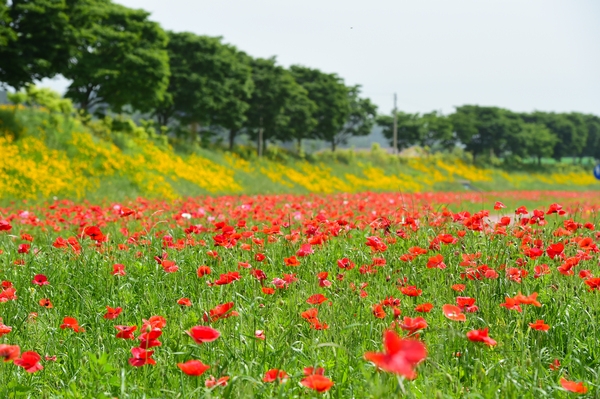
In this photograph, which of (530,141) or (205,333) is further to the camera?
(530,141)

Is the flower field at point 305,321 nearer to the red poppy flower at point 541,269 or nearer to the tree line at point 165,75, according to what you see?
the red poppy flower at point 541,269

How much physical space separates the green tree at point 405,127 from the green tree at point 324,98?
16164 mm

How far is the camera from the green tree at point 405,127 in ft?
208

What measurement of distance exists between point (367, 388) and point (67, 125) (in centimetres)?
2217

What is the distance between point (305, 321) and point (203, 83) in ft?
97.5

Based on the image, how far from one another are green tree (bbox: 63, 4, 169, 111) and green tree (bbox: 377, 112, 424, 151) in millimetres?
38888

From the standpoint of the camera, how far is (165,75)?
26.3 meters

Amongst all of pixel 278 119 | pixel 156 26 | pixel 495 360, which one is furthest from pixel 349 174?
pixel 495 360

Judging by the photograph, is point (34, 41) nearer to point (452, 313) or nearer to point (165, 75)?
point (165, 75)

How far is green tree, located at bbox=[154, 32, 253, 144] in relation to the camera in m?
31.6

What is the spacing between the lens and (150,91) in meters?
25.9

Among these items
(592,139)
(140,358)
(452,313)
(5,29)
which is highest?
(5,29)

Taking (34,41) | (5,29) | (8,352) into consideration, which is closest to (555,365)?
(8,352)

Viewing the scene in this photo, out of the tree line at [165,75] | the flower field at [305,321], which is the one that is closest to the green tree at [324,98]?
the tree line at [165,75]
